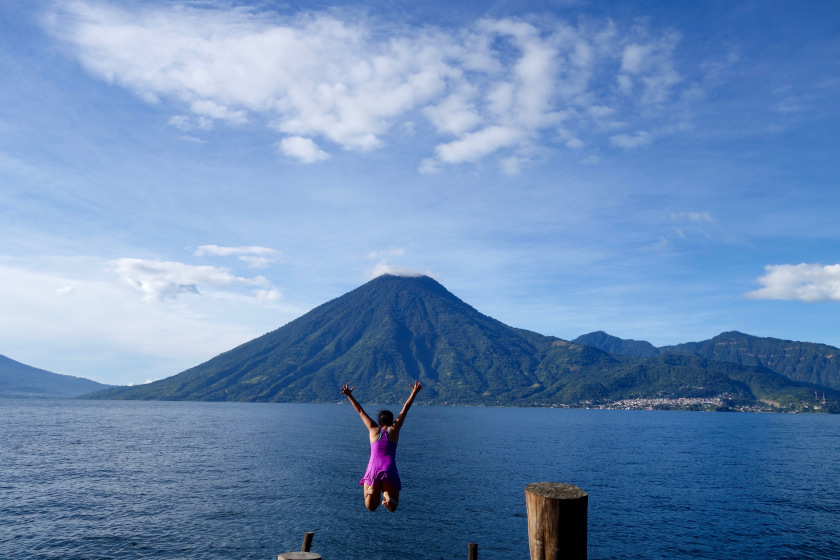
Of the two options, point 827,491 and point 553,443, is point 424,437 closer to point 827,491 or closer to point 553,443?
point 553,443

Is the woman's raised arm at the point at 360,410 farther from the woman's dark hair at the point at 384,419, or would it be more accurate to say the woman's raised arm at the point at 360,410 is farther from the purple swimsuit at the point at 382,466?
the purple swimsuit at the point at 382,466

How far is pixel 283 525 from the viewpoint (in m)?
47.4

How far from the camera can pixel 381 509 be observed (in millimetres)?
59125

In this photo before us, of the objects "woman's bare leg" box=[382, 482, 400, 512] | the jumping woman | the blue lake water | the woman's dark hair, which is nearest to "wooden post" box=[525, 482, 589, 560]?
the jumping woman

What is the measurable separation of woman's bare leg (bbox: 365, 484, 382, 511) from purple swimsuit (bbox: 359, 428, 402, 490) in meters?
0.08

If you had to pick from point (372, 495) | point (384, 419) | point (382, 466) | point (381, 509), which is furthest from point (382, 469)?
point (381, 509)

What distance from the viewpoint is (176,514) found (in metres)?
50.8

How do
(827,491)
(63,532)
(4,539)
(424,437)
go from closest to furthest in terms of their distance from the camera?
1. (4,539)
2. (63,532)
3. (827,491)
4. (424,437)

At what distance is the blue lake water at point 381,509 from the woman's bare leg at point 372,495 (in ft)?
119

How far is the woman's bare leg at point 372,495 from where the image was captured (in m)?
9.51

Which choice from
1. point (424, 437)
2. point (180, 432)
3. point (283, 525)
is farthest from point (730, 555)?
point (180, 432)

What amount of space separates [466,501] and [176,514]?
3162 cm

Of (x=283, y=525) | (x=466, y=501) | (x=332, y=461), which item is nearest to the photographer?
(x=283, y=525)

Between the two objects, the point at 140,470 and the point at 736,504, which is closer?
the point at 736,504
